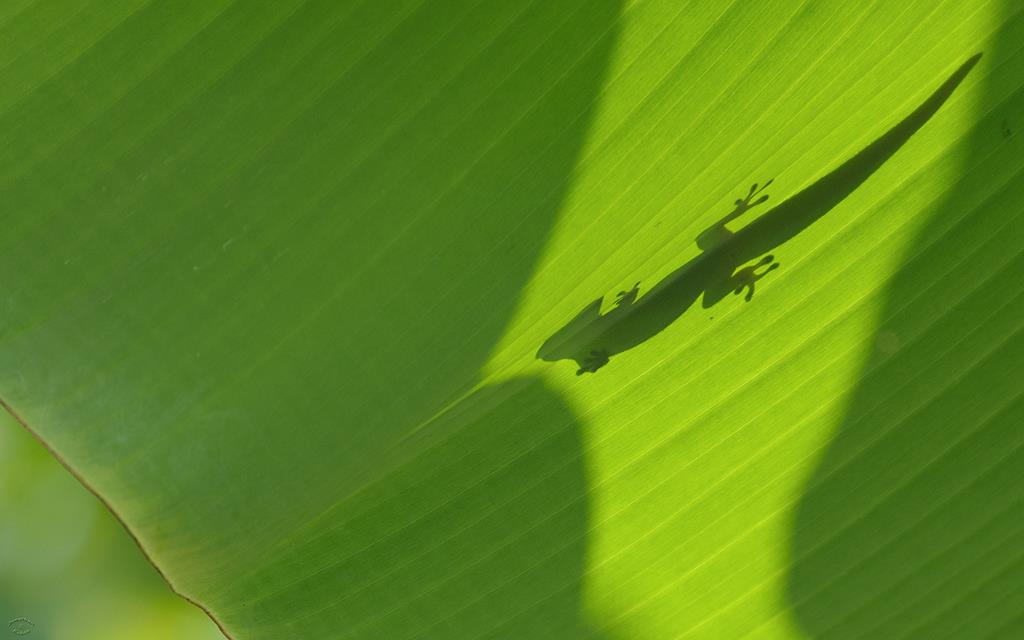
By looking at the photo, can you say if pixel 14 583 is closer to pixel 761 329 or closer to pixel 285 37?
pixel 285 37

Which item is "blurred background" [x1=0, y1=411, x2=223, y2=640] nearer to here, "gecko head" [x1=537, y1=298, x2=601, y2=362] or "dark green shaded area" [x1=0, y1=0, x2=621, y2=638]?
"dark green shaded area" [x1=0, y1=0, x2=621, y2=638]

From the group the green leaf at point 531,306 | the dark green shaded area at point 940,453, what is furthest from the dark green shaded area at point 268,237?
the dark green shaded area at point 940,453

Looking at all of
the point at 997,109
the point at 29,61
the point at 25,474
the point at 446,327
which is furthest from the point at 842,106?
the point at 25,474

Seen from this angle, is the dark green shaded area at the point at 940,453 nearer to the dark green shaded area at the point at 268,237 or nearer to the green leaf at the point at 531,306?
the green leaf at the point at 531,306

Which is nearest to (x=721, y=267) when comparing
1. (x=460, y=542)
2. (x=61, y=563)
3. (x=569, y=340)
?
(x=569, y=340)

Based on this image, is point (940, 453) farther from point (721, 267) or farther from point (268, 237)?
point (268, 237)

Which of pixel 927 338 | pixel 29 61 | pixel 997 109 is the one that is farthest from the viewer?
pixel 927 338
